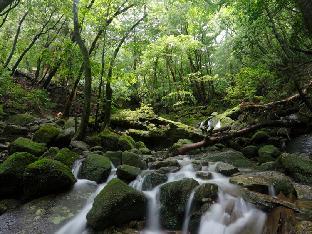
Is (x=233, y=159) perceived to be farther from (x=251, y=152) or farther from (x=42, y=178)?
(x=42, y=178)

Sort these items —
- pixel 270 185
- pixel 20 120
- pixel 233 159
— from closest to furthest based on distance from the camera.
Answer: pixel 270 185 < pixel 233 159 < pixel 20 120

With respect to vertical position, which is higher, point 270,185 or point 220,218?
point 270,185

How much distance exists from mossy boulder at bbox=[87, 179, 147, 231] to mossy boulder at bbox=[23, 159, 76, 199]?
1.46m

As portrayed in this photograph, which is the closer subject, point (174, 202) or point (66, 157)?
point (174, 202)

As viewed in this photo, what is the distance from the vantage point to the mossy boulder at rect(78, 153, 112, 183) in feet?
27.1

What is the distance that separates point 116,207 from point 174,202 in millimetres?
1274

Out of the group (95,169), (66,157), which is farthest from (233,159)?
(66,157)

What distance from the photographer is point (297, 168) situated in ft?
26.6

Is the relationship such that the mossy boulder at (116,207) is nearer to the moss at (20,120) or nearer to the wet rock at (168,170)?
the wet rock at (168,170)

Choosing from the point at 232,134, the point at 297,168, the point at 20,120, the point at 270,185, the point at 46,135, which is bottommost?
the point at 270,185

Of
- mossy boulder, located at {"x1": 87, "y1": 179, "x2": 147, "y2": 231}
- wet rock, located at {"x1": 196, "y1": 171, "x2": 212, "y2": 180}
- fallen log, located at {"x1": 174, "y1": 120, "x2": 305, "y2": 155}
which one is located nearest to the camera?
mossy boulder, located at {"x1": 87, "y1": 179, "x2": 147, "y2": 231}

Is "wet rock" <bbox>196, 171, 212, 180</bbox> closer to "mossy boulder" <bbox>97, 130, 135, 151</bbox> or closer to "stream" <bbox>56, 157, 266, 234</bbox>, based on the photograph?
"stream" <bbox>56, 157, 266, 234</bbox>

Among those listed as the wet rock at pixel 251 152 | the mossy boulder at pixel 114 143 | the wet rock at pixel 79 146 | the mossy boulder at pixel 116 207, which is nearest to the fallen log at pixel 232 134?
the wet rock at pixel 251 152

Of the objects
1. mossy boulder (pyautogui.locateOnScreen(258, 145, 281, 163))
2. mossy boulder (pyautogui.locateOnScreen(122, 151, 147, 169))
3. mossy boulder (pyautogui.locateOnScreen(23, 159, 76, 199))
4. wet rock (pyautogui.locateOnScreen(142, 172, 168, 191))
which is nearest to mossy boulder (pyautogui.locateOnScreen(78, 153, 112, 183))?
mossy boulder (pyautogui.locateOnScreen(122, 151, 147, 169))
